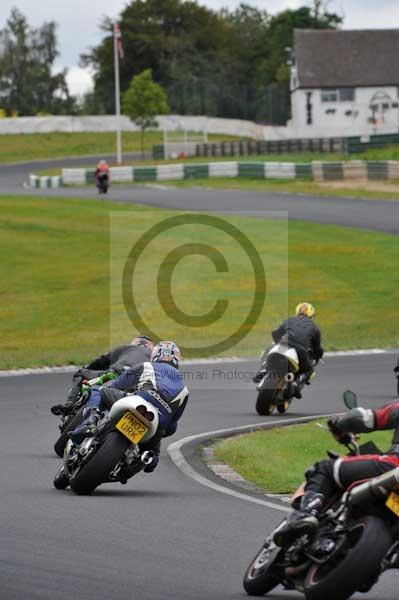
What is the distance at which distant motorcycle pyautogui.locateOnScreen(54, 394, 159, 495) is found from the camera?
9984 mm

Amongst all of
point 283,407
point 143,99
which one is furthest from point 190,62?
point 283,407

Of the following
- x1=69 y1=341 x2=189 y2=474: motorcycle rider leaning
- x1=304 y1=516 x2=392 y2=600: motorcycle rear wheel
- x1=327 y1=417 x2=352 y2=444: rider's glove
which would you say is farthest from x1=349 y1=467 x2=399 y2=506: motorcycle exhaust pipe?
x1=69 y1=341 x2=189 y2=474: motorcycle rider leaning

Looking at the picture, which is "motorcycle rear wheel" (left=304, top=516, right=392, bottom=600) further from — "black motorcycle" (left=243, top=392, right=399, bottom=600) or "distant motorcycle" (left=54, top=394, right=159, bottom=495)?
"distant motorcycle" (left=54, top=394, right=159, bottom=495)

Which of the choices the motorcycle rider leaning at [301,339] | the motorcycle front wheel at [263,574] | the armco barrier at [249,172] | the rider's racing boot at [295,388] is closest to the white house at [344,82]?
the armco barrier at [249,172]

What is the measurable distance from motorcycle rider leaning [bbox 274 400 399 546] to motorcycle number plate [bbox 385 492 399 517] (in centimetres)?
25

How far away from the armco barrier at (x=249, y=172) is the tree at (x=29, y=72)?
54.2 metres

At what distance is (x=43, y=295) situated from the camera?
28.6m

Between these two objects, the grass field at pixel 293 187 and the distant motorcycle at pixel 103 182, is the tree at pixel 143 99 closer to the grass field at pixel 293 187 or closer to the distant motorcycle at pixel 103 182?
the grass field at pixel 293 187

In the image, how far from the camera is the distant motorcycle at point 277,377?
51.6 feet

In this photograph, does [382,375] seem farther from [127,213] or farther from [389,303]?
[127,213]

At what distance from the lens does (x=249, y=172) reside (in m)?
53.4

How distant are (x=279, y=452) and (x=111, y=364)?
202 cm

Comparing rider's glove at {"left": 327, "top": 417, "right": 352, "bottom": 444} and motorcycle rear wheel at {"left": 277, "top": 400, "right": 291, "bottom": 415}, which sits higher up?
rider's glove at {"left": 327, "top": 417, "right": 352, "bottom": 444}

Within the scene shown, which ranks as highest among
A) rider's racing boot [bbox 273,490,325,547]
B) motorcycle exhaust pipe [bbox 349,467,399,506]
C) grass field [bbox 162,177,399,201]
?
grass field [bbox 162,177,399,201]
